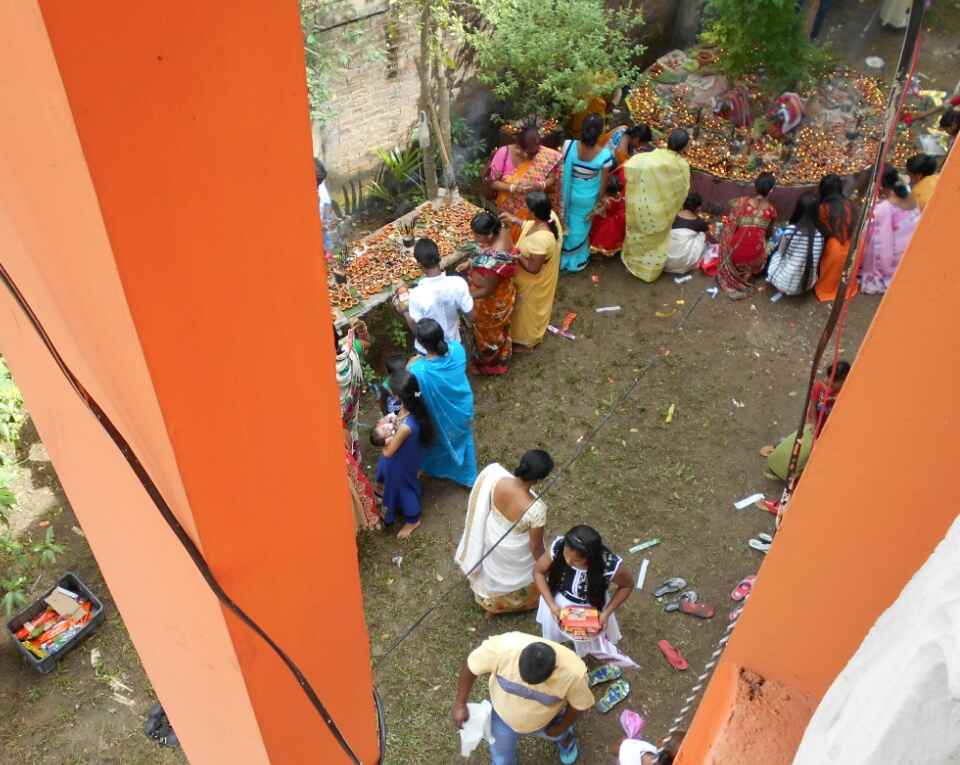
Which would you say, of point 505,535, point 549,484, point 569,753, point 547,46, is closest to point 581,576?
point 505,535

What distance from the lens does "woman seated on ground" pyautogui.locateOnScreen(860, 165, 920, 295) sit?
647 centimetres

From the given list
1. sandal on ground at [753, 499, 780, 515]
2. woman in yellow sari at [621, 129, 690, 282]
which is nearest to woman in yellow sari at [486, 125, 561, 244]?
woman in yellow sari at [621, 129, 690, 282]

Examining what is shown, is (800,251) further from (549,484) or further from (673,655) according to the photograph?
(673,655)

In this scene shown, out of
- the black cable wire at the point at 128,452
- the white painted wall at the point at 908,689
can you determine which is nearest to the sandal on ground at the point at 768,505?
the black cable wire at the point at 128,452

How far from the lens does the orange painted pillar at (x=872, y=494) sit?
1.35m

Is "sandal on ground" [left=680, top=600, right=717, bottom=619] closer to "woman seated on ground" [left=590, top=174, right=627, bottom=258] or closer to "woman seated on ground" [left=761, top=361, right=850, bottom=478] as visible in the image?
"woman seated on ground" [left=761, top=361, right=850, bottom=478]

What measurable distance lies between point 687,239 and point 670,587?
3253mm

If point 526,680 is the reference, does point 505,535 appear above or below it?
below

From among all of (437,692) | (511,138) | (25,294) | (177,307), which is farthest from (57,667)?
(511,138)

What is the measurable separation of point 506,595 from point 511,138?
14.9ft

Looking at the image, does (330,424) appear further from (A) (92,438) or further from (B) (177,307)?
(B) (177,307)

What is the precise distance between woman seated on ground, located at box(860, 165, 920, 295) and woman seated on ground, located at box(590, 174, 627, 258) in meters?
1.97

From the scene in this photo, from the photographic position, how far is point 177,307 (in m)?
1.34

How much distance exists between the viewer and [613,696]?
183 inches
